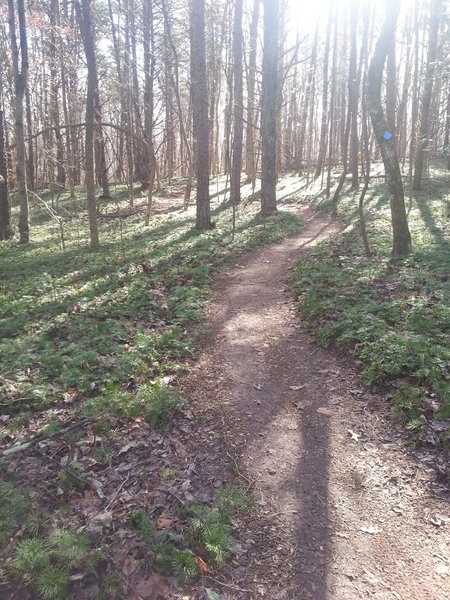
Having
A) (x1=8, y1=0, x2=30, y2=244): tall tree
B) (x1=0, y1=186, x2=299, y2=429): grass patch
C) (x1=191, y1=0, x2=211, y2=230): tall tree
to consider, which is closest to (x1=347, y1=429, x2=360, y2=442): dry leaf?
(x1=0, y1=186, x2=299, y2=429): grass patch

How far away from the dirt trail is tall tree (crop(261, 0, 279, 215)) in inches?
406

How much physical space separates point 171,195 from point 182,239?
1355cm

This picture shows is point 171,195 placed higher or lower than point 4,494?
higher

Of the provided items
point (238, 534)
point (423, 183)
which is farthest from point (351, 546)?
point (423, 183)

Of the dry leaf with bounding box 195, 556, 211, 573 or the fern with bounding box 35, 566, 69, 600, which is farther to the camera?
the dry leaf with bounding box 195, 556, 211, 573

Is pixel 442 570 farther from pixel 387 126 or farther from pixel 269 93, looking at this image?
pixel 269 93

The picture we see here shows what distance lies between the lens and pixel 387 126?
927cm

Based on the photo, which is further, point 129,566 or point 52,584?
point 129,566

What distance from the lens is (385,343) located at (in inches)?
224

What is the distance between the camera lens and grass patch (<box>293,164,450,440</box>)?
16.2ft

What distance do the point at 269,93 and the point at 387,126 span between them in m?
7.46

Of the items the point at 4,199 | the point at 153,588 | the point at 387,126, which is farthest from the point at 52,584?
the point at 4,199

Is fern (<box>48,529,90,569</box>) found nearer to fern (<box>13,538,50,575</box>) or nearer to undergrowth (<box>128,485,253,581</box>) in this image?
fern (<box>13,538,50,575</box>)

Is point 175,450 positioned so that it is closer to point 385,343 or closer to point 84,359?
point 84,359
